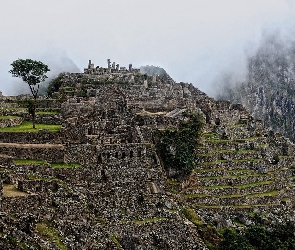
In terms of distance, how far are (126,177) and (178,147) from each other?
833 centimetres

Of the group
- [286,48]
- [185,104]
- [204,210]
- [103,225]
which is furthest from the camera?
[286,48]

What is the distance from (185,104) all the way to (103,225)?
28.0 meters

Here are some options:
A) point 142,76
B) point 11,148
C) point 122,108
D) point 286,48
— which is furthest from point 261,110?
point 11,148

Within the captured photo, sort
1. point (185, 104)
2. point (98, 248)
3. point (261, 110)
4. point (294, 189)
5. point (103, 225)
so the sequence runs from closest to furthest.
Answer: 1. point (98, 248)
2. point (103, 225)
3. point (294, 189)
4. point (185, 104)
5. point (261, 110)

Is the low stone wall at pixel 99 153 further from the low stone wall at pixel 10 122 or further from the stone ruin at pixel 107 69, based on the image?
the stone ruin at pixel 107 69

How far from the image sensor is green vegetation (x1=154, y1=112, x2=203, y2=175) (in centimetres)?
4338

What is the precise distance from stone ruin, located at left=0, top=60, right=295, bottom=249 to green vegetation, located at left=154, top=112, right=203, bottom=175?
34.4 inches

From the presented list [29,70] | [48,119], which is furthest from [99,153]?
[29,70]

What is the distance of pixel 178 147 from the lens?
44.2 meters

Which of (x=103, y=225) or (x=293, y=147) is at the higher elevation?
(x=293, y=147)

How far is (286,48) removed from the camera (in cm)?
14962

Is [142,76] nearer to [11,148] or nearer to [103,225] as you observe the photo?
[11,148]

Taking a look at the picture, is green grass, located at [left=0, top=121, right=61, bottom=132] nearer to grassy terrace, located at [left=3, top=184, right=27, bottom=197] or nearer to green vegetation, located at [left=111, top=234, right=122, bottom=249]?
grassy terrace, located at [left=3, top=184, right=27, bottom=197]

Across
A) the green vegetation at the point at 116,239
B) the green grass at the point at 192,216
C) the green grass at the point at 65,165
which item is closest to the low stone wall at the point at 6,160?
the green grass at the point at 65,165
